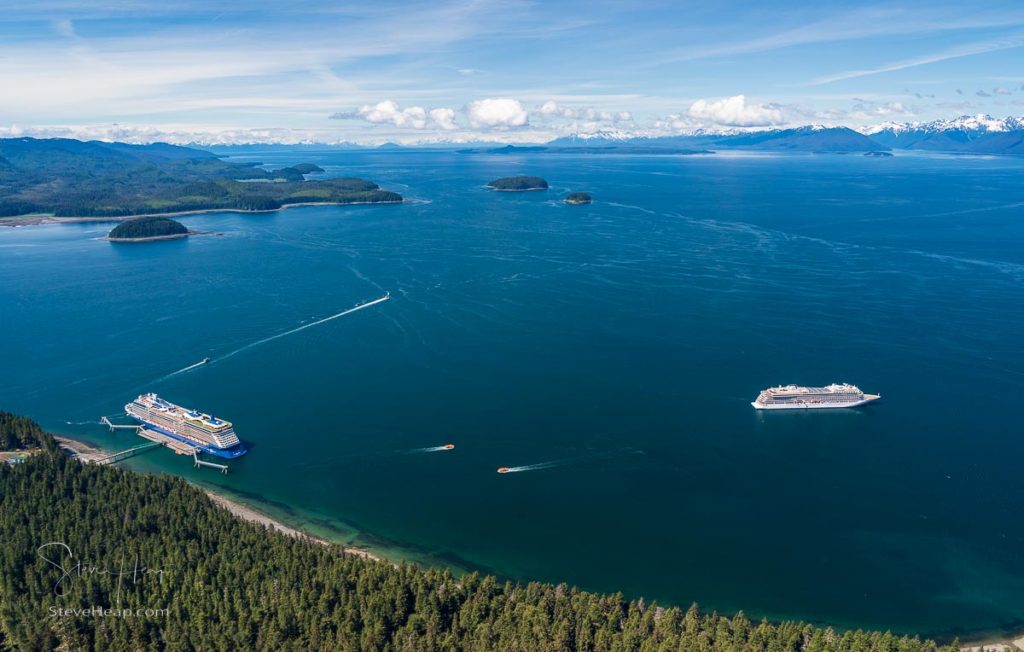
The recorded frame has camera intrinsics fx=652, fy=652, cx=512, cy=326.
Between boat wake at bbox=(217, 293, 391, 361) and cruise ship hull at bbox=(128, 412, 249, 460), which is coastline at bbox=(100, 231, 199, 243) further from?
cruise ship hull at bbox=(128, 412, 249, 460)

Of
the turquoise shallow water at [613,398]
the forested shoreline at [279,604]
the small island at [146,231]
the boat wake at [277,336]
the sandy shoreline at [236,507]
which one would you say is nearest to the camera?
the forested shoreline at [279,604]

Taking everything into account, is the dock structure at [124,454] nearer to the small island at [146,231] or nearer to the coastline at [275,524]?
the coastline at [275,524]

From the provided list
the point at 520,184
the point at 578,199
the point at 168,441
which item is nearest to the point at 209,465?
the point at 168,441

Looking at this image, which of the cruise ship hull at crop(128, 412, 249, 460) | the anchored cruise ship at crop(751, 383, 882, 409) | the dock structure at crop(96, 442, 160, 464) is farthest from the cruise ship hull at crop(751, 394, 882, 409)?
the dock structure at crop(96, 442, 160, 464)

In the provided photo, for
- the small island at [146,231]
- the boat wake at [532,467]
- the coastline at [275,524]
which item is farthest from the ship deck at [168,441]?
the small island at [146,231]

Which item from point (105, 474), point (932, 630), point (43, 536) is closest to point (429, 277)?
point (105, 474)

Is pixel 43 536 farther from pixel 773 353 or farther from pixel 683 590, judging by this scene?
pixel 773 353

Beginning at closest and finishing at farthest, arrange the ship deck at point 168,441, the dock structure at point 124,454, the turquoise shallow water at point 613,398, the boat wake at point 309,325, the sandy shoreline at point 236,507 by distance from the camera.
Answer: the turquoise shallow water at point 613,398 < the sandy shoreline at point 236,507 < the dock structure at point 124,454 < the ship deck at point 168,441 < the boat wake at point 309,325
